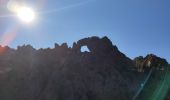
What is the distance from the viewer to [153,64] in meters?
89.9

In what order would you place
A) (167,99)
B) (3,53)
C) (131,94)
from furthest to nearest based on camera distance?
(3,53) < (131,94) < (167,99)

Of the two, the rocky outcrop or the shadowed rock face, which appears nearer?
the shadowed rock face

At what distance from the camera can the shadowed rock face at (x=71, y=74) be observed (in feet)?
265

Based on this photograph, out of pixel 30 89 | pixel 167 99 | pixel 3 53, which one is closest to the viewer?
pixel 167 99

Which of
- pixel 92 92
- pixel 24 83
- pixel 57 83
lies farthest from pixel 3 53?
pixel 92 92

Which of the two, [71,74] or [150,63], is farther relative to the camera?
[150,63]

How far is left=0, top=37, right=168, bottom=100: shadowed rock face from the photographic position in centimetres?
8075

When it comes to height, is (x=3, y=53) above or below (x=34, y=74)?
above

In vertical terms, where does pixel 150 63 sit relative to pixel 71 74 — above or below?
above

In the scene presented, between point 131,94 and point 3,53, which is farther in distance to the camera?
point 3,53

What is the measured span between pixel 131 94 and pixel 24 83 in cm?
2965

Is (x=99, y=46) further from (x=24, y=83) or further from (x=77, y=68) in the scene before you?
(x=24, y=83)

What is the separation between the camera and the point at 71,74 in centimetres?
8344

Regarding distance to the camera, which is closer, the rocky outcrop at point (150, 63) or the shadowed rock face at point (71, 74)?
the shadowed rock face at point (71, 74)
